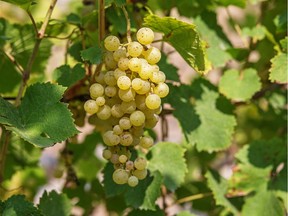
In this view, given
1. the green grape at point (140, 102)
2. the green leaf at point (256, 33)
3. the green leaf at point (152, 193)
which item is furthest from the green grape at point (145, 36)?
the green leaf at point (256, 33)

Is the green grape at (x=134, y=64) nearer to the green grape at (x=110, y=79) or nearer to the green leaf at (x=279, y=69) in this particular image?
the green grape at (x=110, y=79)

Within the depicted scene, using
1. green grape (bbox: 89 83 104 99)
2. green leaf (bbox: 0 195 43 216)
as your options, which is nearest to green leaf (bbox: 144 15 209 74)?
green grape (bbox: 89 83 104 99)

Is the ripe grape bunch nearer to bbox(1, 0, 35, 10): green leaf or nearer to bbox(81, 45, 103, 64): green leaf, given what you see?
bbox(81, 45, 103, 64): green leaf

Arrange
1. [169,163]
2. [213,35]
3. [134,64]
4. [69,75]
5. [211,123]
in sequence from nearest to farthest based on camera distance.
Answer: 1. [134,64]
2. [69,75]
3. [169,163]
4. [211,123]
5. [213,35]

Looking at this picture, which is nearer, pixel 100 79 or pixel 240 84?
pixel 100 79

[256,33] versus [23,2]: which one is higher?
[23,2]

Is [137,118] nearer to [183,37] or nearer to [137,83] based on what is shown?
[137,83]

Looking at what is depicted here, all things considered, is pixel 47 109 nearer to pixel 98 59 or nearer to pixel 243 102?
pixel 98 59

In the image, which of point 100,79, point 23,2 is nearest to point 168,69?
point 100,79
